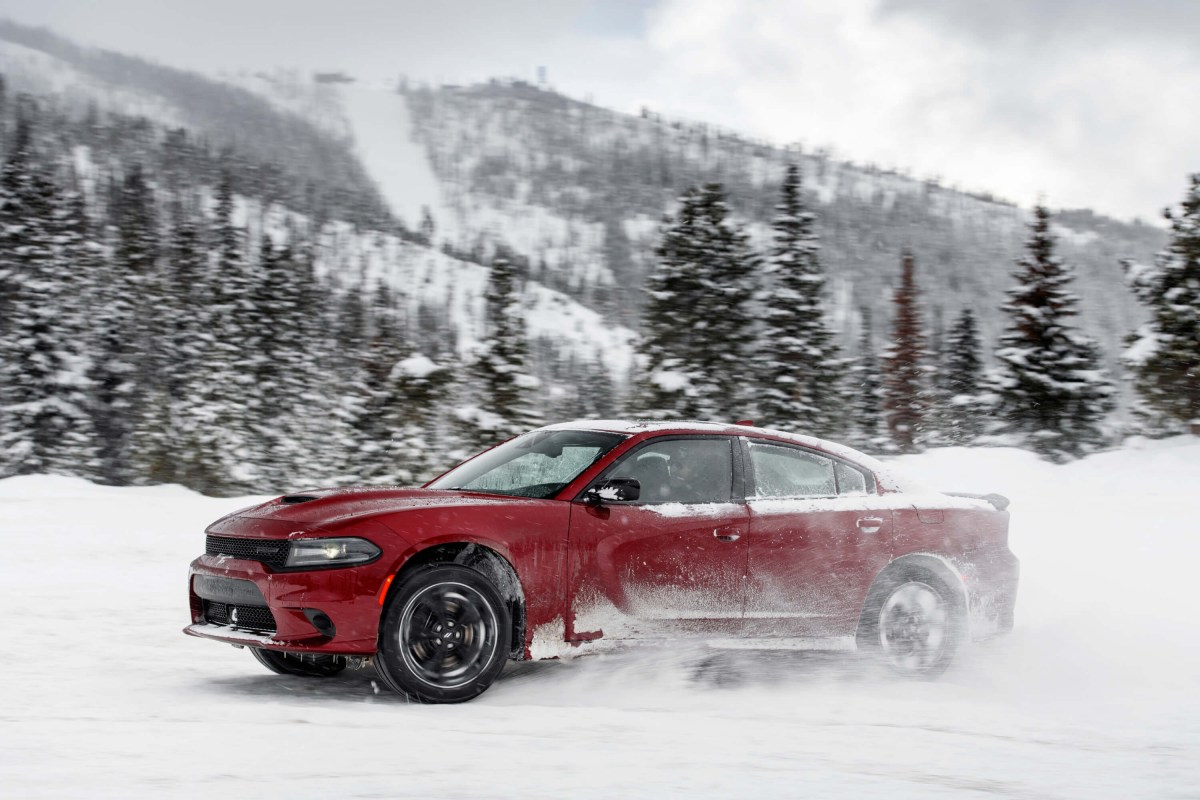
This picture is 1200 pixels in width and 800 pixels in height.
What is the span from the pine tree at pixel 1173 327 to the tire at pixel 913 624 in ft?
76.3

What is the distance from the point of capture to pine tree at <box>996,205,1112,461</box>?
3550 centimetres

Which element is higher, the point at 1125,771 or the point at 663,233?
the point at 663,233

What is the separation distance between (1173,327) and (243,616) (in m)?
30.6

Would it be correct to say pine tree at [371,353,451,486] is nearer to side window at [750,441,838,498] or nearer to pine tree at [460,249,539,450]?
pine tree at [460,249,539,450]

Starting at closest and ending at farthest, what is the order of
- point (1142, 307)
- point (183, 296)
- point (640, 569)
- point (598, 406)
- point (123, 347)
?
point (640, 569) < point (1142, 307) < point (123, 347) < point (183, 296) < point (598, 406)

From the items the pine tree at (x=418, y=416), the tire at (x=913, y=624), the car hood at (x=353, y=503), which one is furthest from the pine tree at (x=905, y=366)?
the car hood at (x=353, y=503)

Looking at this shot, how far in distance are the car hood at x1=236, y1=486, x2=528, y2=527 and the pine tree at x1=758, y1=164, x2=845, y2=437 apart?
30314mm

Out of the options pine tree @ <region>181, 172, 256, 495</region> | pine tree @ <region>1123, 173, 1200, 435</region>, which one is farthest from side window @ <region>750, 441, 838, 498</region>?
pine tree @ <region>181, 172, 256, 495</region>

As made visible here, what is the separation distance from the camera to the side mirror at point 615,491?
6.28 m

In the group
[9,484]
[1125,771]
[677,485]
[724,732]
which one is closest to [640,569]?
[677,485]

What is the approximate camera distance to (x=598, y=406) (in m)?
75.9

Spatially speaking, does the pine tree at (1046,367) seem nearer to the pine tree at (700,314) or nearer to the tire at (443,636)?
the pine tree at (700,314)

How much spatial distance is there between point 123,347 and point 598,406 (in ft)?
110

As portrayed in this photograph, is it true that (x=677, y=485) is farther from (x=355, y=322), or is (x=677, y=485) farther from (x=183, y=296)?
(x=355, y=322)
